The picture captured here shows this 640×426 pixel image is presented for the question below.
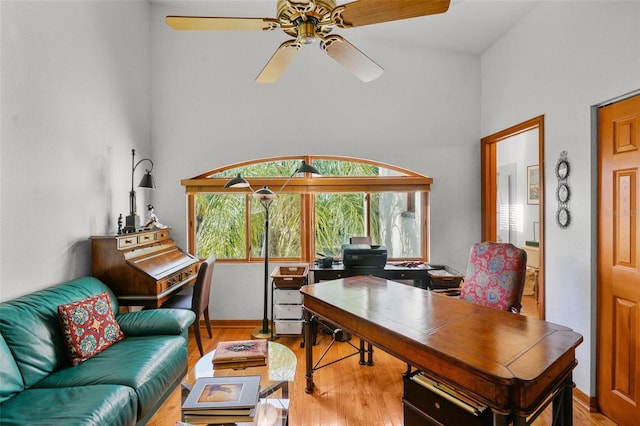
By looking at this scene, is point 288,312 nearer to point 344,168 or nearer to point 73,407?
point 344,168

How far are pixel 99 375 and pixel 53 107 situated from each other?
6.34ft

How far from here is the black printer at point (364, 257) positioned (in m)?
3.25

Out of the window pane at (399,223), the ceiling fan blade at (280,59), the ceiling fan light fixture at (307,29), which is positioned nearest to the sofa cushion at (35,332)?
the ceiling fan blade at (280,59)

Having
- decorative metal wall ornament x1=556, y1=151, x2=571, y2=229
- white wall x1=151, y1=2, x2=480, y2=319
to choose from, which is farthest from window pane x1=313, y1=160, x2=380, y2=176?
decorative metal wall ornament x1=556, y1=151, x2=571, y2=229

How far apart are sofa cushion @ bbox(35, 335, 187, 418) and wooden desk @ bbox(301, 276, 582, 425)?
1.05 metres

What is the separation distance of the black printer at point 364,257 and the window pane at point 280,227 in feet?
2.59

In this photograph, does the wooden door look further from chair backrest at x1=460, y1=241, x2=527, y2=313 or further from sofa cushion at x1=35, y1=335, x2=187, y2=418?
sofa cushion at x1=35, y1=335, x2=187, y2=418

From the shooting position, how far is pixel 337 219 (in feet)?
12.7

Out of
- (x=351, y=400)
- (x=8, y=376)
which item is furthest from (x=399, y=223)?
(x=8, y=376)

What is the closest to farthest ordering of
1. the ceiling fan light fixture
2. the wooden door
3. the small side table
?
the ceiling fan light fixture
the small side table
the wooden door

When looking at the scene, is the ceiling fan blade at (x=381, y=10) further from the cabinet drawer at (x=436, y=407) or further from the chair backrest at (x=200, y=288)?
the chair backrest at (x=200, y=288)

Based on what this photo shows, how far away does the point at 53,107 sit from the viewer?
233 centimetres

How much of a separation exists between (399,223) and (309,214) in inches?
43.9

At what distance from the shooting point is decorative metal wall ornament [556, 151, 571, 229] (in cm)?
242
